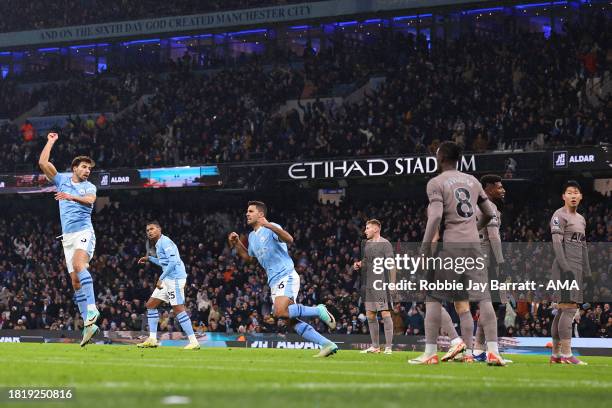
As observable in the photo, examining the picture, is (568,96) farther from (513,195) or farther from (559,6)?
(559,6)

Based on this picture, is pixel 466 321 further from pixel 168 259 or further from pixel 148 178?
pixel 148 178

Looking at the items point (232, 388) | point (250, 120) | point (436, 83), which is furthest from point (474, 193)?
point (250, 120)

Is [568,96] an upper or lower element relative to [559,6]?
lower

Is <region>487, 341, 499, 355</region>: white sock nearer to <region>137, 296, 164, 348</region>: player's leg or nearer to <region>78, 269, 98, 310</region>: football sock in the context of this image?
<region>78, 269, 98, 310</region>: football sock

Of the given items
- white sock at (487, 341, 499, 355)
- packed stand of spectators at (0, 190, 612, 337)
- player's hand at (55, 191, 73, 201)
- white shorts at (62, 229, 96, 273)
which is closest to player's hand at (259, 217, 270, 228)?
white sock at (487, 341, 499, 355)

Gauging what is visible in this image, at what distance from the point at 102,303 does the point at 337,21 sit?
17.0 meters

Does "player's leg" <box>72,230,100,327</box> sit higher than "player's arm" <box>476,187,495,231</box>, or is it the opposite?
"player's arm" <box>476,187,495,231</box>

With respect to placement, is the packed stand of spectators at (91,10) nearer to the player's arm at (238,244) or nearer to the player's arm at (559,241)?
the player's arm at (238,244)

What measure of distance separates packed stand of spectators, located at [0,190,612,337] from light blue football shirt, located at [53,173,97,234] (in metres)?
12.5

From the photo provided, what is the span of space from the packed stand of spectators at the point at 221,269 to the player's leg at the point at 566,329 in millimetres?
11781

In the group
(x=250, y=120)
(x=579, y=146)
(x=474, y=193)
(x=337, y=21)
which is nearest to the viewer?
(x=474, y=193)

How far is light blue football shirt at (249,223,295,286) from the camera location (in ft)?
48.6

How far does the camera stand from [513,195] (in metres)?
35.7

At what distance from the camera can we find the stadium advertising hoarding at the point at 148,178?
39125mm
